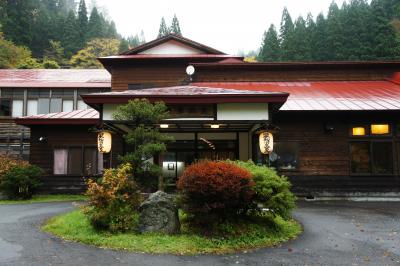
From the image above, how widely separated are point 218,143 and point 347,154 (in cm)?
554

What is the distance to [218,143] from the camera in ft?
52.1

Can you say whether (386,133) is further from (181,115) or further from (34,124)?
(34,124)

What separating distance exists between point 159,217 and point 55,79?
75.8 feet

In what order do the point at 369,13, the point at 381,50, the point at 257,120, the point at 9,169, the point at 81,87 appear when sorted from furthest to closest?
the point at 369,13 → the point at 381,50 → the point at 81,87 → the point at 9,169 → the point at 257,120

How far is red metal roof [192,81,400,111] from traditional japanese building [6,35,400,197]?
4 cm

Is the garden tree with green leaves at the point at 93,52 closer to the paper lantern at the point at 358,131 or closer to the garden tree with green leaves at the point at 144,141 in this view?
the paper lantern at the point at 358,131

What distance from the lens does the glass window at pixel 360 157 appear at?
14.4 metres

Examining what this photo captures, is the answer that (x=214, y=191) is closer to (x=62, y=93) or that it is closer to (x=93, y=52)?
(x=62, y=93)

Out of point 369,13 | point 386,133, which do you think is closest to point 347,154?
point 386,133

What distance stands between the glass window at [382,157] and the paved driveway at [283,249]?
4934 mm

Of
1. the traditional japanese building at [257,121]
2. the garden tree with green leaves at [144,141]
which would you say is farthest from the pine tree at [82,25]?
the garden tree with green leaves at [144,141]

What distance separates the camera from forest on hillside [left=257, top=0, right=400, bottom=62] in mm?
38375

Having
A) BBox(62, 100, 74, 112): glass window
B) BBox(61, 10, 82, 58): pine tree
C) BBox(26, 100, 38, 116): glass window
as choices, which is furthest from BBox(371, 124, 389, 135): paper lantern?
BBox(61, 10, 82, 58): pine tree

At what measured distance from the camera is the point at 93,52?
47.8 m
